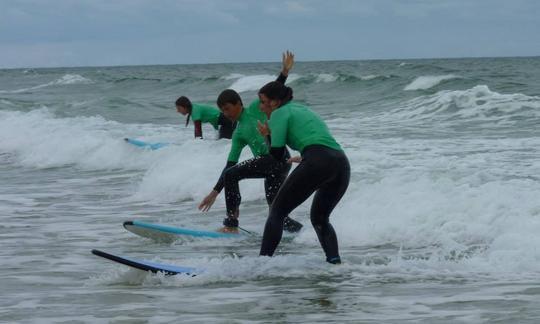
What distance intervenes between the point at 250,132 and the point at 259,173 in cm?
40

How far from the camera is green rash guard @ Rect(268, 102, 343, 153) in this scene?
22.6 ft

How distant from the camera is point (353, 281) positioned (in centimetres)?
709

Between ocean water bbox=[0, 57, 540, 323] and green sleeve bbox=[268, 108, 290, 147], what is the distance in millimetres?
1083

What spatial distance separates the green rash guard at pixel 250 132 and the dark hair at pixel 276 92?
166cm

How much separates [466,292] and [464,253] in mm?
1705

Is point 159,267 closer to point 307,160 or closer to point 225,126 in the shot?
point 307,160

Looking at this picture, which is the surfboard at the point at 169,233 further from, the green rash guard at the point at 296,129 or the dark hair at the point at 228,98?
the green rash guard at the point at 296,129

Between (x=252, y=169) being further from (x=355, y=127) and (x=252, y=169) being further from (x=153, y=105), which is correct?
(x=153, y=105)

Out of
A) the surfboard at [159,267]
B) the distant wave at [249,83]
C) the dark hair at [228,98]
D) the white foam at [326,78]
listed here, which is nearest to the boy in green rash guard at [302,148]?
the surfboard at [159,267]

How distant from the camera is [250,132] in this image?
28.8 ft

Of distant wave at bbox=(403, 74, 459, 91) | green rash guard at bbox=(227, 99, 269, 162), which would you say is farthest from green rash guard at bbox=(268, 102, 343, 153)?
distant wave at bbox=(403, 74, 459, 91)

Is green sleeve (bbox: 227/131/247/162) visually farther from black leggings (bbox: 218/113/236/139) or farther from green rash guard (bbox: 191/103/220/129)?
black leggings (bbox: 218/113/236/139)

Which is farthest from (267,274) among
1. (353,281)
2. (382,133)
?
(382,133)

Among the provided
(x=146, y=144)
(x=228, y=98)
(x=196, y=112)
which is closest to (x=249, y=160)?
(x=228, y=98)
